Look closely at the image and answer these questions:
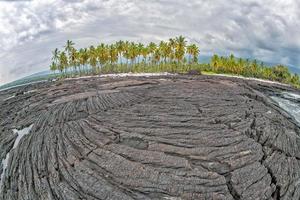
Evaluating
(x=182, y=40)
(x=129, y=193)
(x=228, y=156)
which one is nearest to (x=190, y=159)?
(x=228, y=156)

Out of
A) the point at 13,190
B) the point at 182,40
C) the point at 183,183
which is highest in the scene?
the point at 182,40

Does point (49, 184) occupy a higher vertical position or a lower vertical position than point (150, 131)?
lower

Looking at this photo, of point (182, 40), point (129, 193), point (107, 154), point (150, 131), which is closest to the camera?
point (129, 193)

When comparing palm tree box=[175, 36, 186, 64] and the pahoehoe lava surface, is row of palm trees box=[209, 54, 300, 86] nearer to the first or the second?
palm tree box=[175, 36, 186, 64]

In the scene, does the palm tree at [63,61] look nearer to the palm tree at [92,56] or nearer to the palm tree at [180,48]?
the palm tree at [92,56]

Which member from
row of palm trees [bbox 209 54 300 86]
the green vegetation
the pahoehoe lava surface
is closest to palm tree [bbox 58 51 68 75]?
the green vegetation

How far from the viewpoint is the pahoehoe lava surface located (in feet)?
99.0

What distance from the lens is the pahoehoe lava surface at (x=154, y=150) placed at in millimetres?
30188

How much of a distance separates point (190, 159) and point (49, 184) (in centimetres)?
1363

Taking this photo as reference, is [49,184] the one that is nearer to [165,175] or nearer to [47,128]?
[165,175]

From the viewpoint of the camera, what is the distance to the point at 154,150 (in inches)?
1396

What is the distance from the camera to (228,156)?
34.9m

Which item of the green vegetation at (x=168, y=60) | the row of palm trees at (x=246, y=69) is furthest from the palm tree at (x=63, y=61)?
the row of palm trees at (x=246, y=69)

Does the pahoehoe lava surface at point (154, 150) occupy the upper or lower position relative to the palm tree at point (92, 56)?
lower
